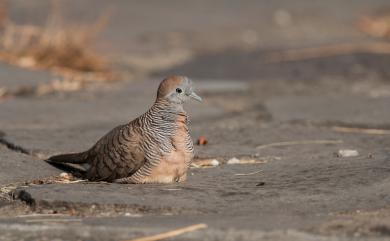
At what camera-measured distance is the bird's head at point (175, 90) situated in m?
4.97

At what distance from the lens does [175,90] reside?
498 centimetres

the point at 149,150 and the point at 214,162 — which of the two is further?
the point at 214,162

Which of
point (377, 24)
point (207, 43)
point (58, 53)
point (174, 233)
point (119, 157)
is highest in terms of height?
point (377, 24)

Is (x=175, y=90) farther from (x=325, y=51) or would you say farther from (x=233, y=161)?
(x=325, y=51)

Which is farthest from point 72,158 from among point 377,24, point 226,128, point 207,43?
point 377,24

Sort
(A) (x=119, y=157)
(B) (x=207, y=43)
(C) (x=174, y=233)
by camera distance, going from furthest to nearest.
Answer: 1. (B) (x=207, y=43)
2. (A) (x=119, y=157)
3. (C) (x=174, y=233)

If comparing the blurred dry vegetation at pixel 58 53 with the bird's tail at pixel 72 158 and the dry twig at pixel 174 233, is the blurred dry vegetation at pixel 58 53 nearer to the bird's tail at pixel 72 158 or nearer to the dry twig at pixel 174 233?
the bird's tail at pixel 72 158

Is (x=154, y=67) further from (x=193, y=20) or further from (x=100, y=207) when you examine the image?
(x=100, y=207)

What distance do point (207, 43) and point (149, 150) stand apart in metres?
6.31

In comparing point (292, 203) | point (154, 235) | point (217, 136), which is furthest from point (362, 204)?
point (217, 136)

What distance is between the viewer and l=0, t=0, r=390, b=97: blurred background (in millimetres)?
8586

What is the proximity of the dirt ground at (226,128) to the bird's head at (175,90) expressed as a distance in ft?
1.32

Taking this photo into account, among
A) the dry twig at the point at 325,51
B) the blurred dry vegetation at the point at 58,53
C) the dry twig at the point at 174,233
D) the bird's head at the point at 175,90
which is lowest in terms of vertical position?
the dry twig at the point at 174,233

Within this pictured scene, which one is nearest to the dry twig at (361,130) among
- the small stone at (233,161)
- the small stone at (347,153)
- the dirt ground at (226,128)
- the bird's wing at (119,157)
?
the dirt ground at (226,128)
